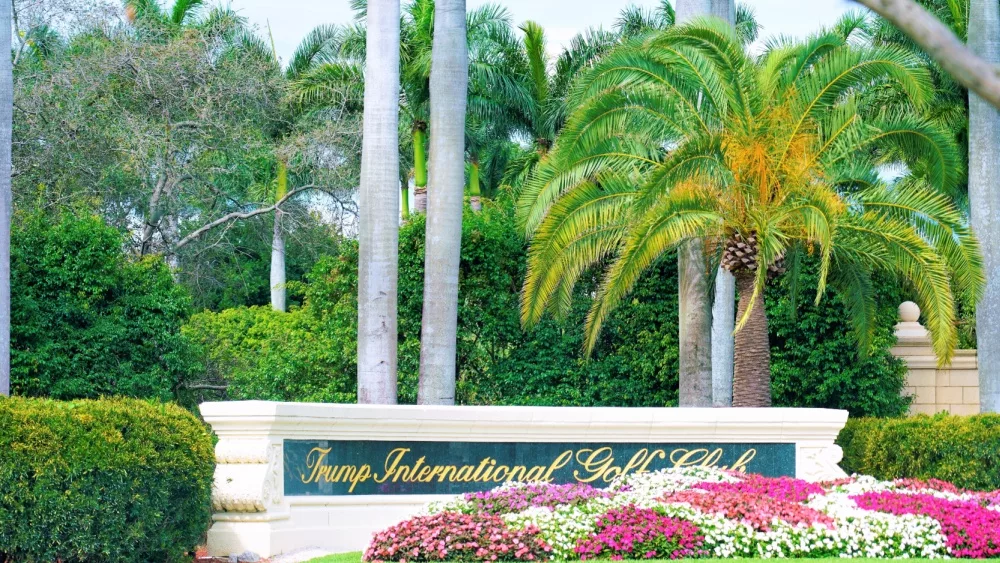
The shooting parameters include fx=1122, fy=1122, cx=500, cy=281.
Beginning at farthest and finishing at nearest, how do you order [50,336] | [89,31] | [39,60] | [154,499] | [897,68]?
[39,60]
[89,31]
[50,336]
[897,68]
[154,499]

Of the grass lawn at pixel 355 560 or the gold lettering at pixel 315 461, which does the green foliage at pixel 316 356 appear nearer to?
the gold lettering at pixel 315 461

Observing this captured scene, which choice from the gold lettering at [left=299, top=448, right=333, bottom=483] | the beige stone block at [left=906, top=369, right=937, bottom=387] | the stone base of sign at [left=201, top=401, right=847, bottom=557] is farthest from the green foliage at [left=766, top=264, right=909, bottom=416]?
the gold lettering at [left=299, top=448, right=333, bottom=483]

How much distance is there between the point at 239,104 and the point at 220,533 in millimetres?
13932

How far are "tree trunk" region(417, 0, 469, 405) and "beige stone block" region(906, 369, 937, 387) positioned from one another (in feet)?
31.7

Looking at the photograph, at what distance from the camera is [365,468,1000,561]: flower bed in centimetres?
999

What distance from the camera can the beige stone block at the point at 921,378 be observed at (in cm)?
2142

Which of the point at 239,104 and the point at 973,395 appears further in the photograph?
the point at 239,104

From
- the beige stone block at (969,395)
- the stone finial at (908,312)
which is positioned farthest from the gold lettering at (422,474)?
the beige stone block at (969,395)

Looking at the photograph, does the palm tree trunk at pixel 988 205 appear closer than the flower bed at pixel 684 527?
No

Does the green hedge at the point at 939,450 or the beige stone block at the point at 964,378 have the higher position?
the beige stone block at the point at 964,378

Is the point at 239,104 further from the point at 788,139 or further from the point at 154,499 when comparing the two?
the point at 154,499


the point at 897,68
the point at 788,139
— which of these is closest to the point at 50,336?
the point at 788,139

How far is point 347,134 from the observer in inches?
954

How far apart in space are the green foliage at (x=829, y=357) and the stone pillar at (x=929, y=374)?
2.50 ft
